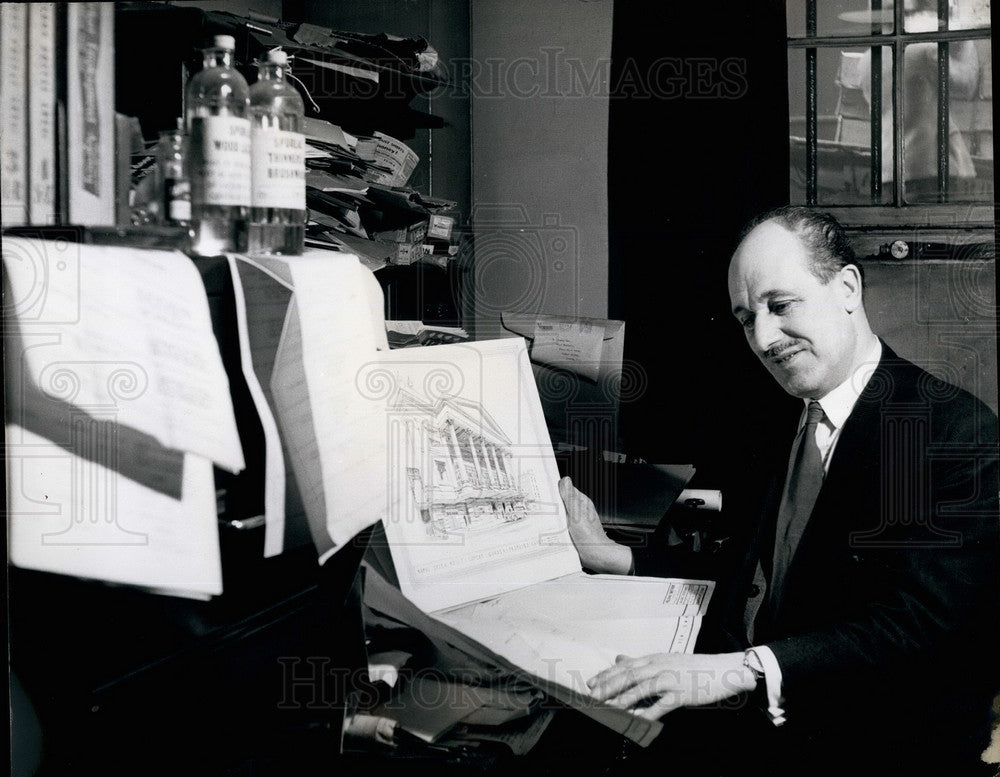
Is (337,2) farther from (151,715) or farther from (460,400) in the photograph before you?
(151,715)

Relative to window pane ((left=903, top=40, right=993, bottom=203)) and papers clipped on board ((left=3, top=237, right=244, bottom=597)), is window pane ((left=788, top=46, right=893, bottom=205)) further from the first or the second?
papers clipped on board ((left=3, top=237, right=244, bottom=597))

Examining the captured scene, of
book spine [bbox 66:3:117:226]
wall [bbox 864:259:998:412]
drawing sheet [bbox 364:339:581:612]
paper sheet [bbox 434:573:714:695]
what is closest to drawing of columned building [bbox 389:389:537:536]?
drawing sheet [bbox 364:339:581:612]

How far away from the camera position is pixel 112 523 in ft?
3.15

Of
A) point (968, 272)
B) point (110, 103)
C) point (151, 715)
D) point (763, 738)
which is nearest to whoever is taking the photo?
point (151, 715)

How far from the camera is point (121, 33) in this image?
3.55 feet

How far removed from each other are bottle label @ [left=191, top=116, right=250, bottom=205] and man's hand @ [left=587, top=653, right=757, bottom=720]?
727mm

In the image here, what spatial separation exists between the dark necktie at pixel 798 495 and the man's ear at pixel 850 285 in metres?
0.16

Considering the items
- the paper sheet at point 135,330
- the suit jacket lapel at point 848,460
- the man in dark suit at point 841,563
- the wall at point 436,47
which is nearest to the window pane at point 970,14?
the man in dark suit at point 841,563

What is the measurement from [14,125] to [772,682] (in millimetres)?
1202

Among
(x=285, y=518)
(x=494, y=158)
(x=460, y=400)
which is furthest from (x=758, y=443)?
(x=285, y=518)

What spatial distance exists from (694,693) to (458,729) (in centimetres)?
30

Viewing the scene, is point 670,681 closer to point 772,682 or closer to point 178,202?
point 772,682

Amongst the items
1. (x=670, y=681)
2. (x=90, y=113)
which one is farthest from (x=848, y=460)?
(x=90, y=113)

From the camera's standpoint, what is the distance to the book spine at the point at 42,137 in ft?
3.41
